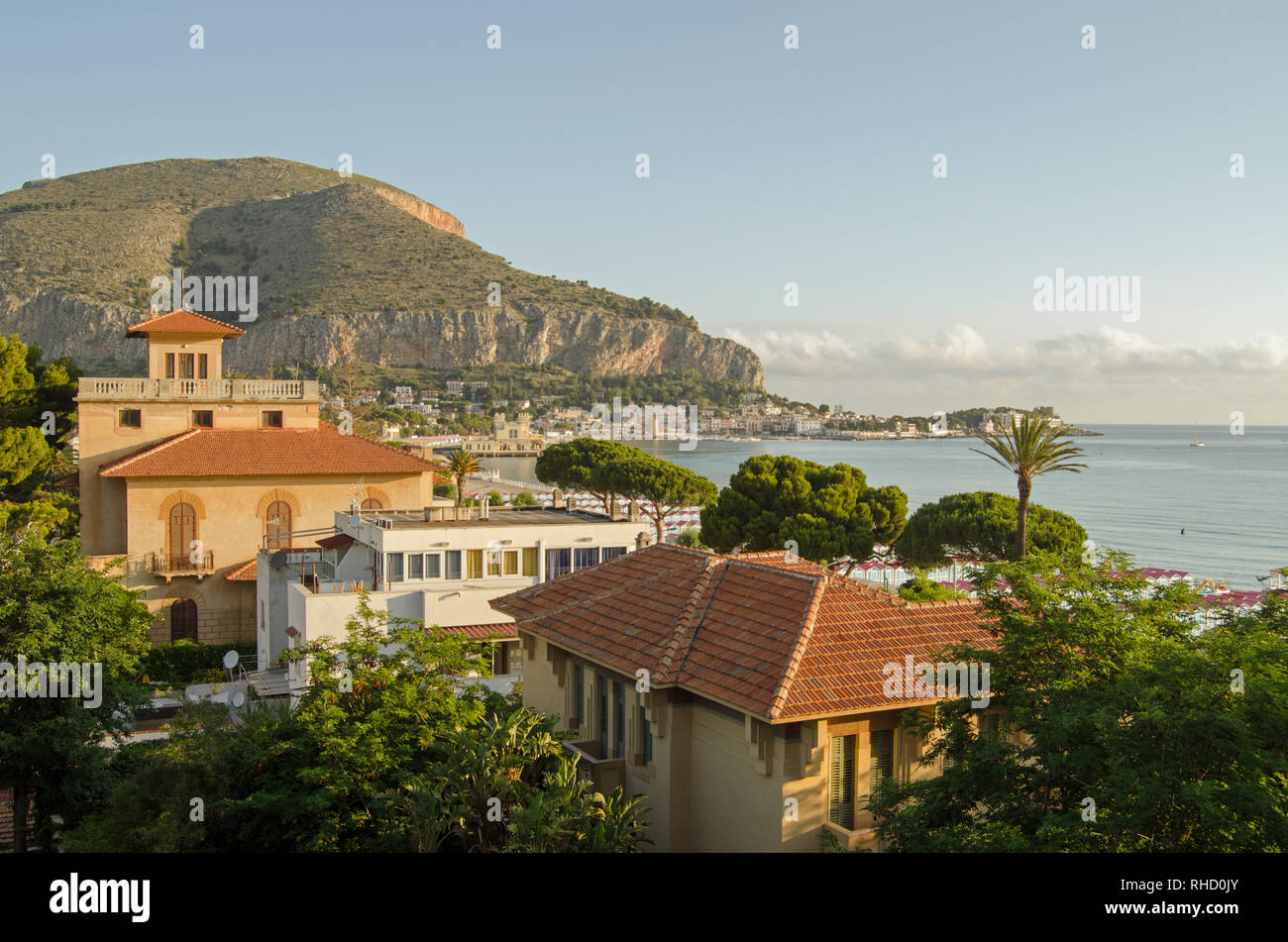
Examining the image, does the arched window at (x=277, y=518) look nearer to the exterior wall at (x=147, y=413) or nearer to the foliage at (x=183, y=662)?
the foliage at (x=183, y=662)

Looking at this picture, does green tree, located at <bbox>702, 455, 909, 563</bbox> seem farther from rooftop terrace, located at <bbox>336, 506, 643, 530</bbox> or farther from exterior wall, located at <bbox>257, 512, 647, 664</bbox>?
exterior wall, located at <bbox>257, 512, 647, 664</bbox>

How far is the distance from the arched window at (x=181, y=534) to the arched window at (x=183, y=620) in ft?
6.13

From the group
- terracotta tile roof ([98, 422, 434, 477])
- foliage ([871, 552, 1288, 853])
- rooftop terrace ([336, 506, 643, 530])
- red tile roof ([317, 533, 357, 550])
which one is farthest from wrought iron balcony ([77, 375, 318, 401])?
foliage ([871, 552, 1288, 853])

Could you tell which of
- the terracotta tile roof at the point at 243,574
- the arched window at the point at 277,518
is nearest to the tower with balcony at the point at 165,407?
the terracotta tile roof at the point at 243,574

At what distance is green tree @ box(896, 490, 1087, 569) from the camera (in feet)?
154

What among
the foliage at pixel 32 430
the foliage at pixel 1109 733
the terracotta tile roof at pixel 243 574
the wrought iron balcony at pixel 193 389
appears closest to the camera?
the foliage at pixel 1109 733

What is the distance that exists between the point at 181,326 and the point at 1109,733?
48.1 metres
